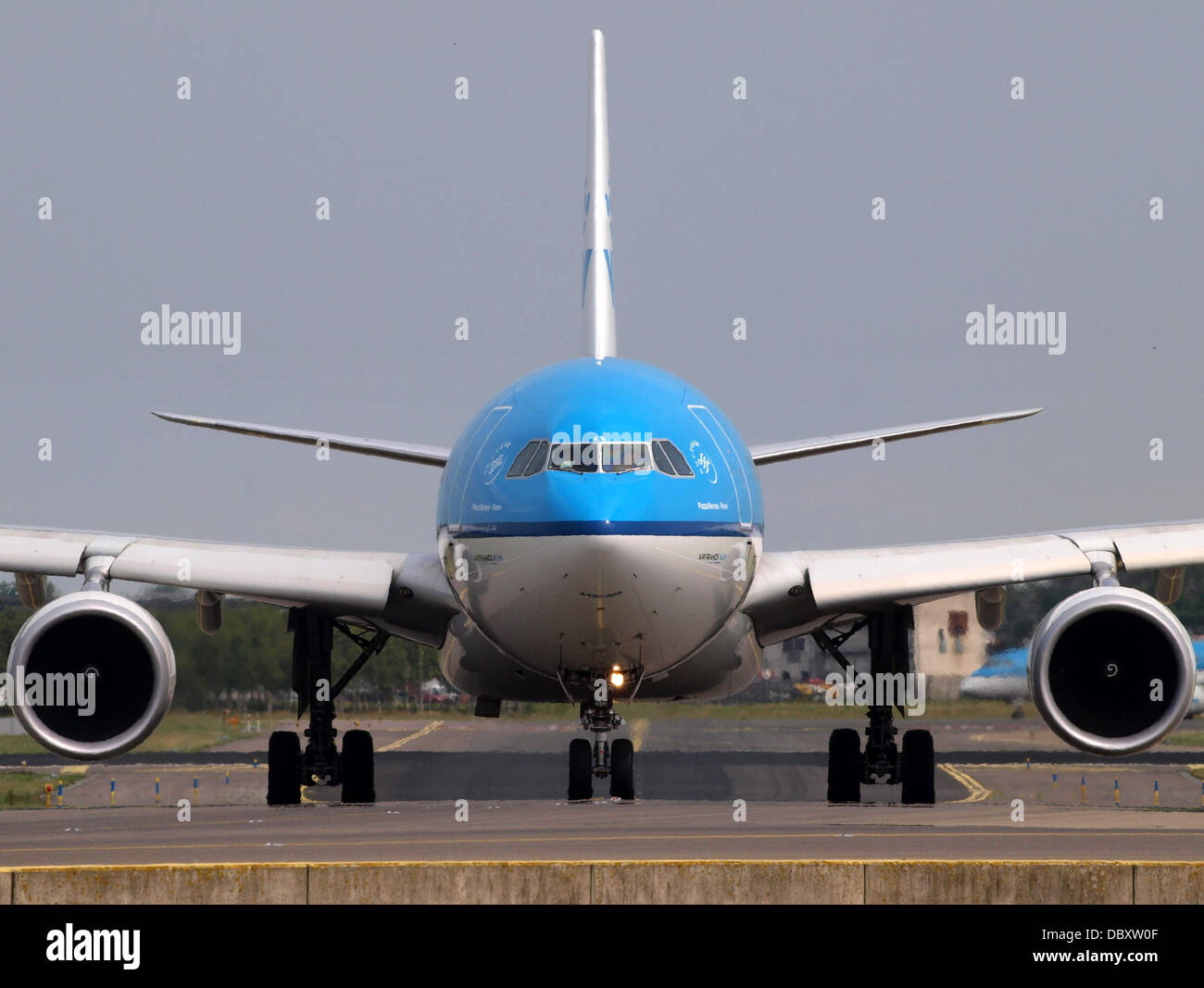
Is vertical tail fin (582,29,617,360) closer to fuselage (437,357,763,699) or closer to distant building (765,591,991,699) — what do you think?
fuselage (437,357,763,699)

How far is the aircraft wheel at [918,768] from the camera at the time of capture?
75.0 feet

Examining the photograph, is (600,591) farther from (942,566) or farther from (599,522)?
(942,566)

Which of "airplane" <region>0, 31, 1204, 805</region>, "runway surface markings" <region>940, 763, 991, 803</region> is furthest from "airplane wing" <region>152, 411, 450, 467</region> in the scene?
"runway surface markings" <region>940, 763, 991, 803</region>

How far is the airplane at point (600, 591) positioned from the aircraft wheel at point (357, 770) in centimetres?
3

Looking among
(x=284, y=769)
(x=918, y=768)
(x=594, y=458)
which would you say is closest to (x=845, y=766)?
(x=918, y=768)

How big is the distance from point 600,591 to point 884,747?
787cm

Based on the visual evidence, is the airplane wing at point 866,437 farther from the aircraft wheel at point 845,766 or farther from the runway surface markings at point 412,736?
the runway surface markings at point 412,736

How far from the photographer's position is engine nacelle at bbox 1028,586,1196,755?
706 inches

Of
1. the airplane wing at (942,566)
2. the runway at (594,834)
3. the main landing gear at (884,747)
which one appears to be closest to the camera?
the runway at (594,834)

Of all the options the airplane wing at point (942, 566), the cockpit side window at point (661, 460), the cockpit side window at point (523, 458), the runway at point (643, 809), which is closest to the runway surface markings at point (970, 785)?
the runway at point (643, 809)

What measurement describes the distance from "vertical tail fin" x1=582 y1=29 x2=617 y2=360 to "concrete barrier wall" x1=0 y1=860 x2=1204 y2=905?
12.6m

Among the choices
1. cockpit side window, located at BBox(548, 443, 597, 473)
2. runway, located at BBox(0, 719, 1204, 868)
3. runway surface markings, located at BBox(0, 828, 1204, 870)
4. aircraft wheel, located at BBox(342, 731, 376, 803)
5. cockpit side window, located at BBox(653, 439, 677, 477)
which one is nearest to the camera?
runway, located at BBox(0, 719, 1204, 868)
